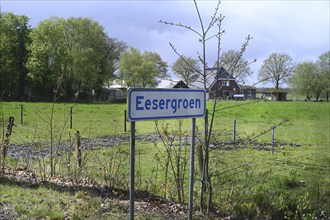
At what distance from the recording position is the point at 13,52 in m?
61.4

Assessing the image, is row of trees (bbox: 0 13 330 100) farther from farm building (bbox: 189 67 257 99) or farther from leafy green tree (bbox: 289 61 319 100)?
farm building (bbox: 189 67 257 99)

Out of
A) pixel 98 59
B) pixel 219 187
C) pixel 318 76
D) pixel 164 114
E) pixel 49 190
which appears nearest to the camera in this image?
pixel 164 114

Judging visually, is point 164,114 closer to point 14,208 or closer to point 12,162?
point 14,208

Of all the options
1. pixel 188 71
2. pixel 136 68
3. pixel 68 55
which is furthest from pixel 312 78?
pixel 188 71

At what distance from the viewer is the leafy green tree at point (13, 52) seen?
58.3 meters

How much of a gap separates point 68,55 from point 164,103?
59.9 meters

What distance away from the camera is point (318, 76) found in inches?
3009

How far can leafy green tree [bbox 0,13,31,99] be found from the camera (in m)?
58.3

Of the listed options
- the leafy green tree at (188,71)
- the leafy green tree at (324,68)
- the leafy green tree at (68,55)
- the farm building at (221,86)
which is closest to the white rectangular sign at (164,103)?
the farm building at (221,86)

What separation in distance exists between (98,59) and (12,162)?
184 feet

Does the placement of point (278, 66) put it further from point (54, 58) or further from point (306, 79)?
point (54, 58)

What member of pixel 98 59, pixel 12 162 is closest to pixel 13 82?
pixel 98 59

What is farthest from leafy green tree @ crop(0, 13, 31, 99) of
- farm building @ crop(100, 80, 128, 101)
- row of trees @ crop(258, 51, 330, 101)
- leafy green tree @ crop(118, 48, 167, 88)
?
row of trees @ crop(258, 51, 330, 101)

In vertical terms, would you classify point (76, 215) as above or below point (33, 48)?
below
